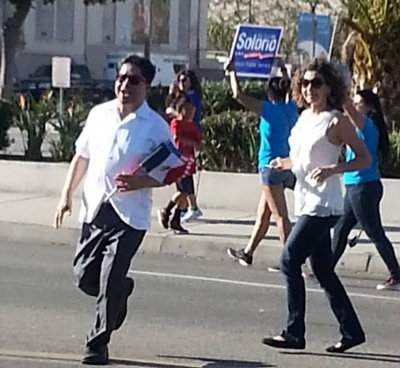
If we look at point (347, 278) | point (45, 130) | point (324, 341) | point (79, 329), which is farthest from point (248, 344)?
point (45, 130)

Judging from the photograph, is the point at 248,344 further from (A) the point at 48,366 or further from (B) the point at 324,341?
(A) the point at 48,366

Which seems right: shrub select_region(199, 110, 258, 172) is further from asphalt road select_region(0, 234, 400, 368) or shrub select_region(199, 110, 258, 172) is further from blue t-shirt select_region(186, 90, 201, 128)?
asphalt road select_region(0, 234, 400, 368)

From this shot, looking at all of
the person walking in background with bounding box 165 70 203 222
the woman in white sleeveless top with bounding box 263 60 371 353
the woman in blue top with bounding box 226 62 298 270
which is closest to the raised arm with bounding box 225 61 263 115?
the woman in blue top with bounding box 226 62 298 270

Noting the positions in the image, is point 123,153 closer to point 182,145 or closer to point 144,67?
point 144,67

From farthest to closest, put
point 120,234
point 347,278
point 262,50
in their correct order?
point 262,50, point 347,278, point 120,234

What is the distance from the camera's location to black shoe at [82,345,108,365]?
7676 millimetres

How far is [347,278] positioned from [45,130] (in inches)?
303

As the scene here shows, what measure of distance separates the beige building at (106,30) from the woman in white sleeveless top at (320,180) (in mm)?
55831

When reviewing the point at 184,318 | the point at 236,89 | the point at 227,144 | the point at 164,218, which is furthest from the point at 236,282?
the point at 227,144

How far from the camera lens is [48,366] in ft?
25.3

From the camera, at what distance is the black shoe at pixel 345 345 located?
27.0ft

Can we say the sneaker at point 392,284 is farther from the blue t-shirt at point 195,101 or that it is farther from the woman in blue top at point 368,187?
the blue t-shirt at point 195,101

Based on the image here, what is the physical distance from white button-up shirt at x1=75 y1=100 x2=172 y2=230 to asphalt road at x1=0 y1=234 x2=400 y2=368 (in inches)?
37.5

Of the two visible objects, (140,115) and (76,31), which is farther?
(76,31)
